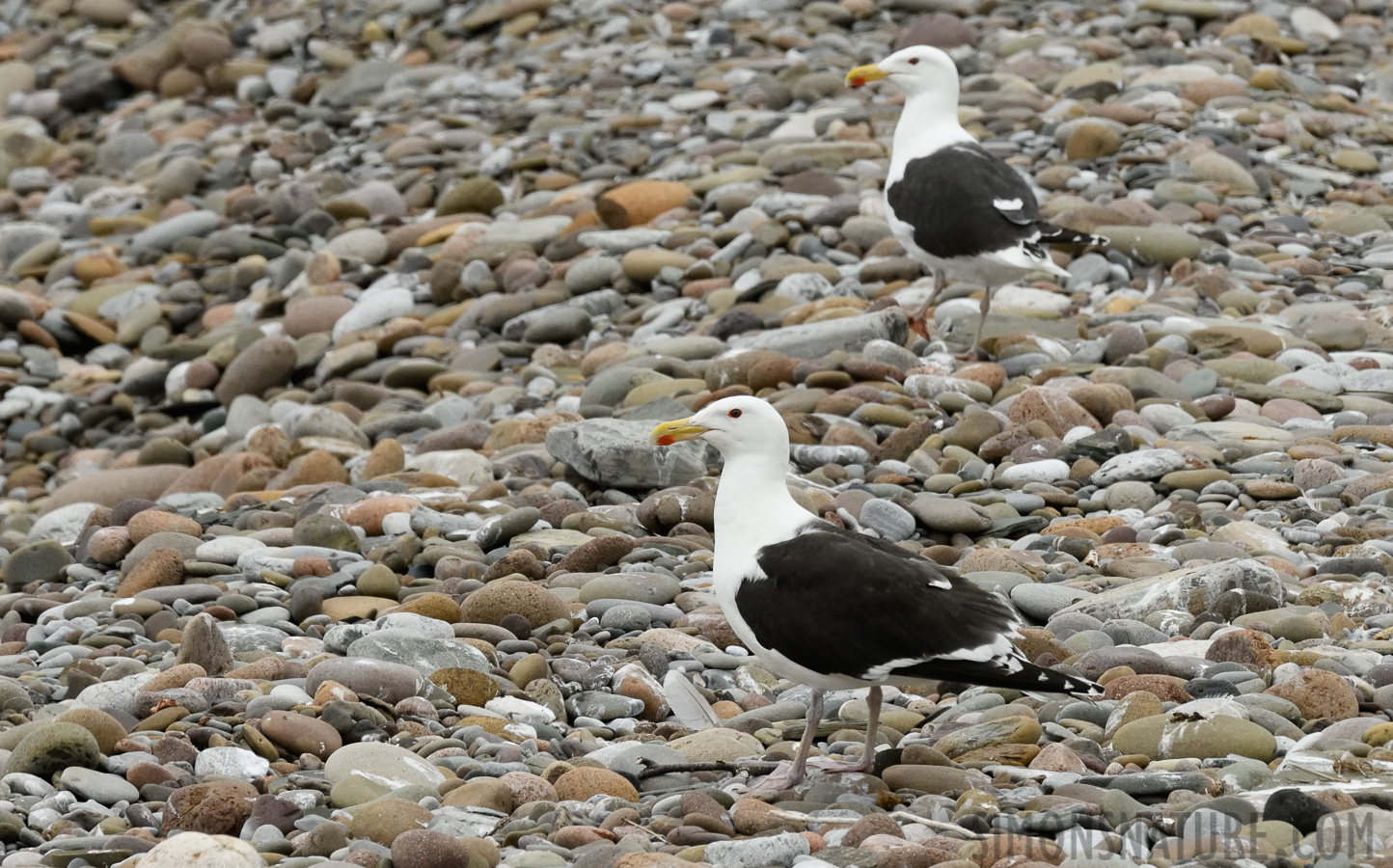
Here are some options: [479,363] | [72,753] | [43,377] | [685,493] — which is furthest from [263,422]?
[72,753]

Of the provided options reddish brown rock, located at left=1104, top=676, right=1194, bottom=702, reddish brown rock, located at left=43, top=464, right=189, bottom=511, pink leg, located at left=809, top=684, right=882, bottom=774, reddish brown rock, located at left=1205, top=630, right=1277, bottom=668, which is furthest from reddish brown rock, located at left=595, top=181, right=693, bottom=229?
pink leg, located at left=809, top=684, right=882, bottom=774

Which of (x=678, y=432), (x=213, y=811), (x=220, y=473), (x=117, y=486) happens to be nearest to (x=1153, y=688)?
(x=678, y=432)

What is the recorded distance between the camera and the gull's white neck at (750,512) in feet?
17.9

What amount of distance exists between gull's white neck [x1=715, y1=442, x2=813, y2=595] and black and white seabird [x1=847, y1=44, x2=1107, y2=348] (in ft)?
12.3

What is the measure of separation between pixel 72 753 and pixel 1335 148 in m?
11.3

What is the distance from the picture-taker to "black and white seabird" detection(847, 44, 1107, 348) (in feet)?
30.0

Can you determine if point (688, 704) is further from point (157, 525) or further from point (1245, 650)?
point (157, 525)

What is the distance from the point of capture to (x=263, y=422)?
11391 millimetres

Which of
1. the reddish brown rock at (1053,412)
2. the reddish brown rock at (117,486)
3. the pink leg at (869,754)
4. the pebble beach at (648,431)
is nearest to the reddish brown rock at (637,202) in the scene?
the pebble beach at (648,431)

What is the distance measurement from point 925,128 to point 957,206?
40.7 inches

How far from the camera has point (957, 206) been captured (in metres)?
9.28

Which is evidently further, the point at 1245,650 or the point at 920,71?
the point at 920,71

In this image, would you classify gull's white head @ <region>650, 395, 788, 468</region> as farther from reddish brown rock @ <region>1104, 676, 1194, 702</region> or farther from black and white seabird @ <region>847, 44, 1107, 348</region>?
black and white seabird @ <region>847, 44, 1107, 348</region>

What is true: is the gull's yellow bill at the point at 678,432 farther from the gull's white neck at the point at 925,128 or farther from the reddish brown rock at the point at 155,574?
the gull's white neck at the point at 925,128
